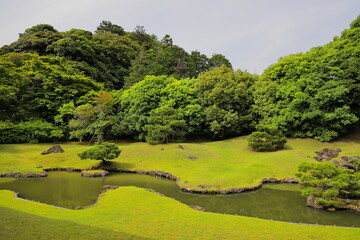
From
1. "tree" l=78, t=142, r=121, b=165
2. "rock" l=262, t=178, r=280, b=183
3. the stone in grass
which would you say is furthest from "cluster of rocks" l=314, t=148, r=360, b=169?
the stone in grass

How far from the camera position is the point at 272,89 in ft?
133

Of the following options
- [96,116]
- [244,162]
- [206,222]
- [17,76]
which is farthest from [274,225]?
[17,76]

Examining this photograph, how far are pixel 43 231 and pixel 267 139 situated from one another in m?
31.3

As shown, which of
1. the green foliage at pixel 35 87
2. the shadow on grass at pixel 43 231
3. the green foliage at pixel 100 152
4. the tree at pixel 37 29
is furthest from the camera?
the tree at pixel 37 29

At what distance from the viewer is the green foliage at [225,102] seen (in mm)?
41875

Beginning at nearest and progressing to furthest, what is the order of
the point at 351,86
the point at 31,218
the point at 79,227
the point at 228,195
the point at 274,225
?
1. the point at 79,227
2. the point at 31,218
3. the point at 274,225
4. the point at 228,195
5. the point at 351,86

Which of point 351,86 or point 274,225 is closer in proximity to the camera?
point 274,225

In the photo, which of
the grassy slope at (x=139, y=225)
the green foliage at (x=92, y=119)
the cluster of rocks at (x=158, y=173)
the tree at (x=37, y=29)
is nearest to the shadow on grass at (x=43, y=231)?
the grassy slope at (x=139, y=225)

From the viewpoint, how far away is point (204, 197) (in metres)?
21.1

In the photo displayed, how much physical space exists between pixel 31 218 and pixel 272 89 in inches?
1522

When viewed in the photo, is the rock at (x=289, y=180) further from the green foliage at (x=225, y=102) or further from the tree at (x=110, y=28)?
the tree at (x=110, y=28)

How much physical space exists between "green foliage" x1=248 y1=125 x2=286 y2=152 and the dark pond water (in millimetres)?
9599

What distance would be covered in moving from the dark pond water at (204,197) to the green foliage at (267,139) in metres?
9.60

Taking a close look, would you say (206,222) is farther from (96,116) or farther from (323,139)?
(96,116)
